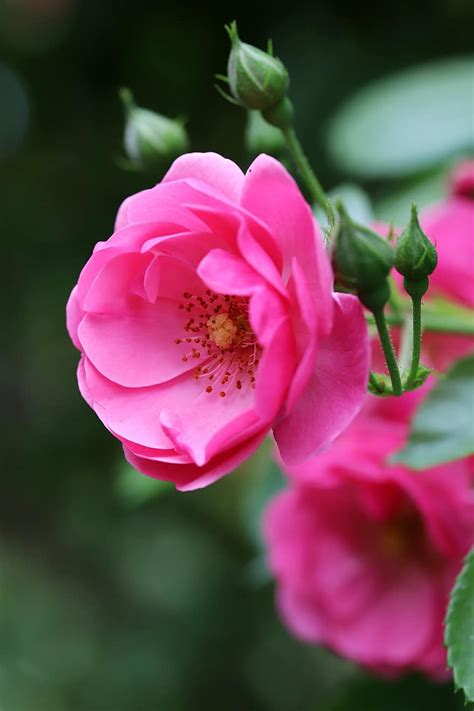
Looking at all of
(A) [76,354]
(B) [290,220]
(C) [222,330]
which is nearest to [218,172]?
(B) [290,220]

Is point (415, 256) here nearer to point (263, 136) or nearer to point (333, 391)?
point (333, 391)

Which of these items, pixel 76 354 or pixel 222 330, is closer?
pixel 222 330

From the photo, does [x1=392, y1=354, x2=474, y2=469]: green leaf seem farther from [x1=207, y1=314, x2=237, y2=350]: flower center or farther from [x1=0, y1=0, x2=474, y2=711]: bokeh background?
[x1=0, y1=0, x2=474, y2=711]: bokeh background

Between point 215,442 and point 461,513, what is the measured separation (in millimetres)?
348

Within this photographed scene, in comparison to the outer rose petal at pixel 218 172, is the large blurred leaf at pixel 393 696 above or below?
below

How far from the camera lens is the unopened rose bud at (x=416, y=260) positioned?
0.59 m

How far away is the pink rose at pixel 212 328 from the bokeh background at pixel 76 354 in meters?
1.13

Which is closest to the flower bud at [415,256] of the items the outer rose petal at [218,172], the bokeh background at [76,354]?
the outer rose petal at [218,172]

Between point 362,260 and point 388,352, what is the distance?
60 mm

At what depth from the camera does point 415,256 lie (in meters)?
0.59

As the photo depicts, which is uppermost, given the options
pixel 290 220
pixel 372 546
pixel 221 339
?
pixel 290 220

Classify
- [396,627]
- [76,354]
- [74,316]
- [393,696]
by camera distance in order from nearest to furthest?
[74,316] → [396,627] → [393,696] → [76,354]

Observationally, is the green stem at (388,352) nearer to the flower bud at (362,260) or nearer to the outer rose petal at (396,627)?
the flower bud at (362,260)

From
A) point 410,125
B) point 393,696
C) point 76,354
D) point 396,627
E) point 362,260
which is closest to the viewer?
point 362,260
